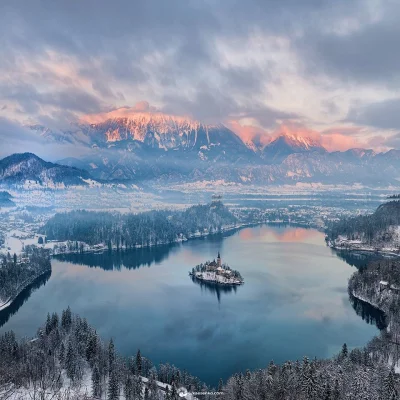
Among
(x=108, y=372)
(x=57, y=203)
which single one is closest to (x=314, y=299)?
(x=108, y=372)

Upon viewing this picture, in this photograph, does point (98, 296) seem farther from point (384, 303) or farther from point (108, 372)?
point (384, 303)

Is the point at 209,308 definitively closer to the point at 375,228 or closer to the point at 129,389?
the point at 129,389

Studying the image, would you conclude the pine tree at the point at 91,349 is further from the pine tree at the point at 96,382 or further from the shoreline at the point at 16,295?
the shoreline at the point at 16,295

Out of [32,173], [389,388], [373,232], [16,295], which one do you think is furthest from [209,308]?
[32,173]

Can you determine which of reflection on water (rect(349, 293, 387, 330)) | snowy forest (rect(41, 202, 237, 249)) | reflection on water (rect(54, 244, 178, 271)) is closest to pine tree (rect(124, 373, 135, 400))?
reflection on water (rect(349, 293, 387, 330))

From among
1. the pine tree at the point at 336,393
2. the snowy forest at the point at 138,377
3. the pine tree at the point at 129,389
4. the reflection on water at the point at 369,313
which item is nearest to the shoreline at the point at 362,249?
the reflection on water at the point at 369,313
